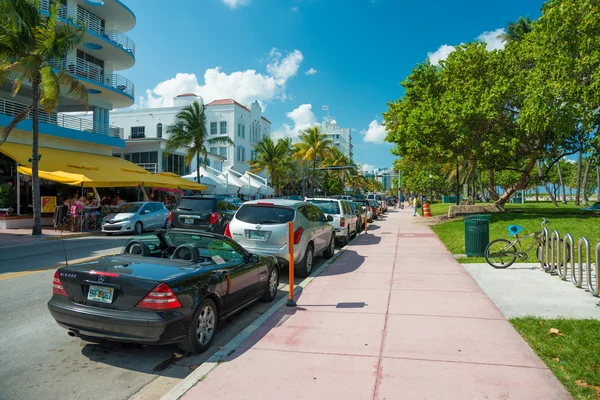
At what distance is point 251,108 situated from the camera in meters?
61.4

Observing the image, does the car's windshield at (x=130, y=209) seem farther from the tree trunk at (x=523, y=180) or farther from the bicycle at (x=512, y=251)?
the tree trunk at (x=523, y=180)

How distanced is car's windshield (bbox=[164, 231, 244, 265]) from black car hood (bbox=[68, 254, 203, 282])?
0.67m

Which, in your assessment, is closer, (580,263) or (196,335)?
(196,335)

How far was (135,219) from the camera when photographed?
18.2m

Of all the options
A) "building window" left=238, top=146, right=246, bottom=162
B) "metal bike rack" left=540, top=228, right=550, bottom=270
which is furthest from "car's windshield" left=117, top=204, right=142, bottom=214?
"building window" left=238, top=146, right=246, bottom=162

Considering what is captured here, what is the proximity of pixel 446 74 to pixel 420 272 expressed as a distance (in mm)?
Result: 16316

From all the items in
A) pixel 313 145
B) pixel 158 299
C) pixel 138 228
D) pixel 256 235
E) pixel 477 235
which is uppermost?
pixel 313 145

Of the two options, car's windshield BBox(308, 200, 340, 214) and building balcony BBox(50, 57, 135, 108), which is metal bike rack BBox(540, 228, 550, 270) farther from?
building balcony BBox(50, 57, 135, 108)

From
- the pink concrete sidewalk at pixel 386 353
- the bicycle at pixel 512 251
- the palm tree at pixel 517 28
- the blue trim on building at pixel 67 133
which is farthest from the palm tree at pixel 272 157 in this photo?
the pink concrete sidewalk at pixel 386 353

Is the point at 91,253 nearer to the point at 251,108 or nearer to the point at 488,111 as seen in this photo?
the point at 488,111

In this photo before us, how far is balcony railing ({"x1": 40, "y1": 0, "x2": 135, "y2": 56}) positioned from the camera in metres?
26.8

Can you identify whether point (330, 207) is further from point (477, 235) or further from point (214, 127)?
point (214, 127)

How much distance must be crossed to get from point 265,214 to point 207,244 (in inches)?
120

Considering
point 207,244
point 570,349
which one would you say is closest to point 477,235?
point 570,349
